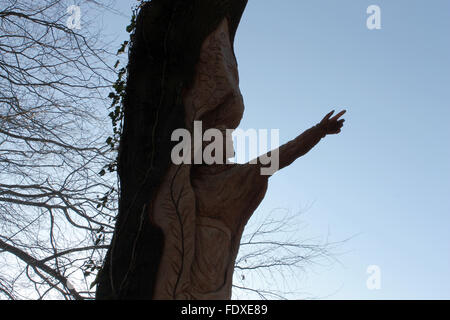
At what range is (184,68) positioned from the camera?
124 inches

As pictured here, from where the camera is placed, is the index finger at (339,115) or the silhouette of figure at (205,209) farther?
the index finger at (339,115)

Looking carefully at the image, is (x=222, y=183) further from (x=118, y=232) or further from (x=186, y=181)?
(x=118, y=232)

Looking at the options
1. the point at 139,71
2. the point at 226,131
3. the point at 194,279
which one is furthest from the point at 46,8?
the point at 194,279

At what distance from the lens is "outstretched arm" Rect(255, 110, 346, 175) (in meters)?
Answer: 2.78

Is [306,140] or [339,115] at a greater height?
[339,115]

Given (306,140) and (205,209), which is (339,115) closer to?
(306,140)

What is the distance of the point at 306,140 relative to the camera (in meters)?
2.79

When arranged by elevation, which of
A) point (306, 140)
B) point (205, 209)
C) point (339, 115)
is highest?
point (339, 115)

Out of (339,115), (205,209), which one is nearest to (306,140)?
(339,115)

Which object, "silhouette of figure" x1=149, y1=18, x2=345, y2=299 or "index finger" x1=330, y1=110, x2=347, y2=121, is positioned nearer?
"silhouette of figure" x1=149, y1=18, x2=345, y2=299

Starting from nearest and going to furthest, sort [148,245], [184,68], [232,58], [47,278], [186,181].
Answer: [148,245] → [186,181] → [184,68] → [232,58] → [47,278]

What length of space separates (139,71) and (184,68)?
1.01ft

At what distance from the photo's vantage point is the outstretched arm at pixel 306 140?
2.78 metres

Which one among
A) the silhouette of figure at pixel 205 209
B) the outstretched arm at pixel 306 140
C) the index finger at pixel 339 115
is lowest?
the silhouette of figure at pixel 205 209
